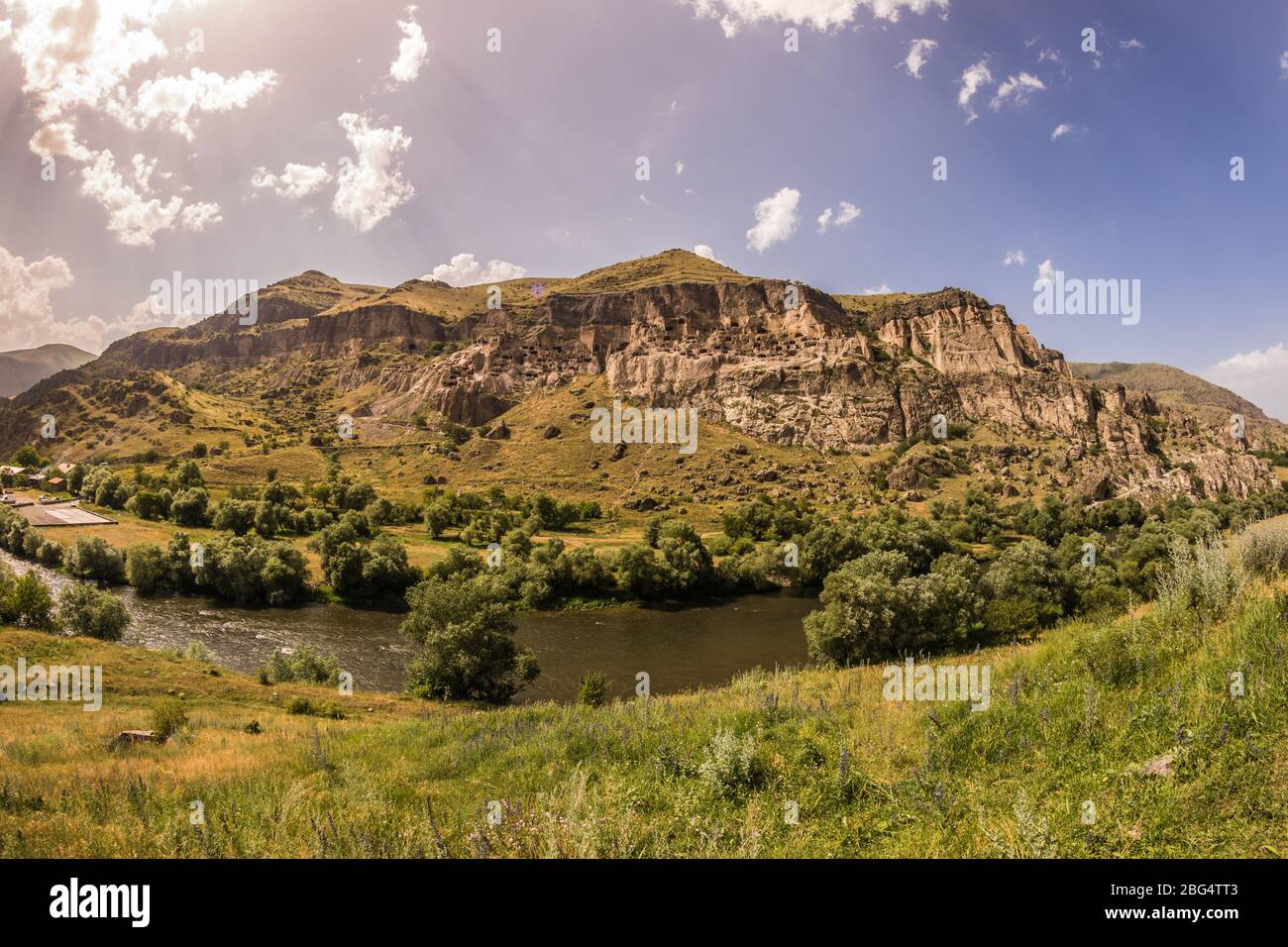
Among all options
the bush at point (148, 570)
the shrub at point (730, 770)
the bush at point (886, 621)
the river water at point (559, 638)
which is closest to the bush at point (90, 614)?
the river water at point (559, 638)

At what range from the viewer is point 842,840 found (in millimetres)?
5070

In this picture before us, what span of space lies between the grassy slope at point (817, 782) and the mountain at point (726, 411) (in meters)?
95.7

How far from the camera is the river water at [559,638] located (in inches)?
1551

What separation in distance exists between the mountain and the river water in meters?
51.7

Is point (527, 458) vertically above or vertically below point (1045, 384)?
below

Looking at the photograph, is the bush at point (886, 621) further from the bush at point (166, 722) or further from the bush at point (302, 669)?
the bush at point (302, 669)

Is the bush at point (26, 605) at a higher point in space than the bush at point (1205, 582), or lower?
lower

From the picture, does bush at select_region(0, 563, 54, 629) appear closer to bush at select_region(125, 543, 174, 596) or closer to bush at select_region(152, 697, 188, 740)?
bush at select_region(125, 543, 174, 596)
